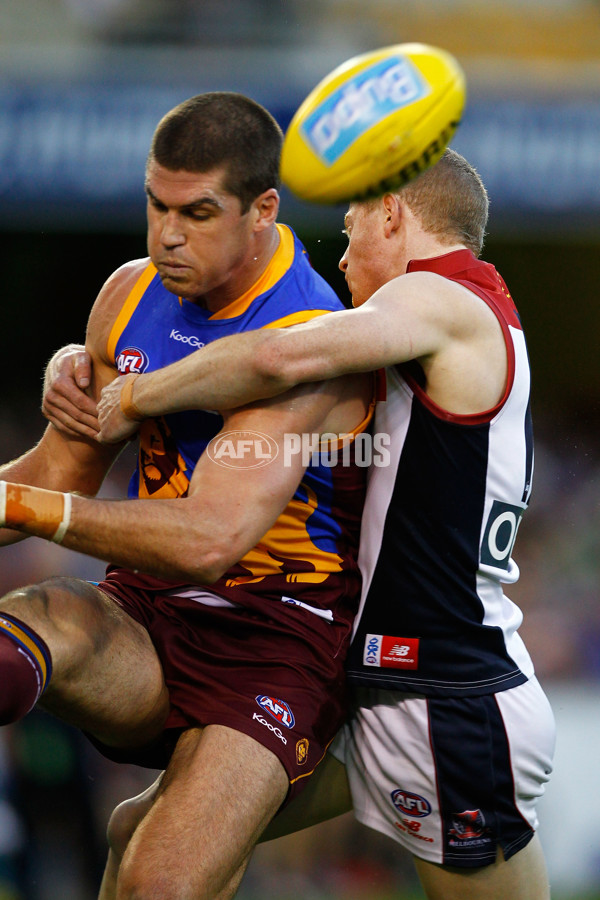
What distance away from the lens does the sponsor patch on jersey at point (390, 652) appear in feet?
11.6

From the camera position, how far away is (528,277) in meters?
11.9

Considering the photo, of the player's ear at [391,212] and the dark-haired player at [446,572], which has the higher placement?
the player's ear at [391,212]

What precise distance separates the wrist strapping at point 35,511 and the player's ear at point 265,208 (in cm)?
108

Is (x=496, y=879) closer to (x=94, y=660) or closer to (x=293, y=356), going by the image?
(x=94, y=660)

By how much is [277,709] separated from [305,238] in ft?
27.7

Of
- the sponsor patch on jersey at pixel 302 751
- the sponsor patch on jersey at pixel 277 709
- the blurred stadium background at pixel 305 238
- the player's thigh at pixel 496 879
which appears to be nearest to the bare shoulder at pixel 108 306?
the sponsor patch on jersey at pixel 277 709

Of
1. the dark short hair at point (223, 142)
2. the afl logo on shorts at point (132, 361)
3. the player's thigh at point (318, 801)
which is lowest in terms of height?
the player's thigh at point (318, 801)

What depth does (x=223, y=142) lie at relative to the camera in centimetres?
332

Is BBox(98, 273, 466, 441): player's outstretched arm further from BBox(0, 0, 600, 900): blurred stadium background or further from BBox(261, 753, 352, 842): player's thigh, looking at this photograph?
BBox(0, 0, 600, 900): blurred stadium background

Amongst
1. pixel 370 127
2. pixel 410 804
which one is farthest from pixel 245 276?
pixel 410 804

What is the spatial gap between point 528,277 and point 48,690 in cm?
966

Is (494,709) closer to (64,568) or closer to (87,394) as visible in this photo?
(87,394)

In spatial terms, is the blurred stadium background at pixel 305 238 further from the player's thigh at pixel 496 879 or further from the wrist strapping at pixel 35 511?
the wrist strapping at pixel 35 511

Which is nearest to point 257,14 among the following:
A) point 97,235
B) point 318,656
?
point 97,235
